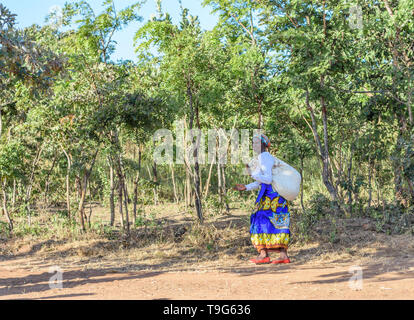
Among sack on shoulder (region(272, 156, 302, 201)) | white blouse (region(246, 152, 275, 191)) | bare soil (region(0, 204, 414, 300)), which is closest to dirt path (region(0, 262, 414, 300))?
bare soil (region(0, 204, 414, 300))

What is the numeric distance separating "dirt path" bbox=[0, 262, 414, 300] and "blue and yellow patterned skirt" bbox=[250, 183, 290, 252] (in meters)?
0.39

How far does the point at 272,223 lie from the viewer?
244 inches

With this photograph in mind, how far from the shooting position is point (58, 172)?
13641mm

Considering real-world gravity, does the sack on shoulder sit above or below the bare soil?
above

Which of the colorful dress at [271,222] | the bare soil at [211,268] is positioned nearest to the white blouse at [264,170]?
the colorful dress at [271,222]

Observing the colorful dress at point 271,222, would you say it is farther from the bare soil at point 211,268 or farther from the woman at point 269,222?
the bare soil at point 211,268

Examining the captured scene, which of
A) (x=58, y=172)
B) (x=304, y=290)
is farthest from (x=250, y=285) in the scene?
(x=58, y=172)

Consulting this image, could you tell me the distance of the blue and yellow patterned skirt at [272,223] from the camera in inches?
244

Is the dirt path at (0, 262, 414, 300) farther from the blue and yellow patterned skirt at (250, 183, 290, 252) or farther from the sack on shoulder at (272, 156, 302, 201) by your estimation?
the sack on shoulder at (272, 156, 302, 201)

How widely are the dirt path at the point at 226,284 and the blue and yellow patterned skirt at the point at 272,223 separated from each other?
0.39 m

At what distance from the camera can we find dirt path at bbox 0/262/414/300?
4742mm

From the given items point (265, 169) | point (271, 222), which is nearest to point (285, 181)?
point (265, 169)

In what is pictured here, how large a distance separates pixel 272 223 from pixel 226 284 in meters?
1.21

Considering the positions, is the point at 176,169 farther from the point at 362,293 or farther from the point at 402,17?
the point at 362,293
